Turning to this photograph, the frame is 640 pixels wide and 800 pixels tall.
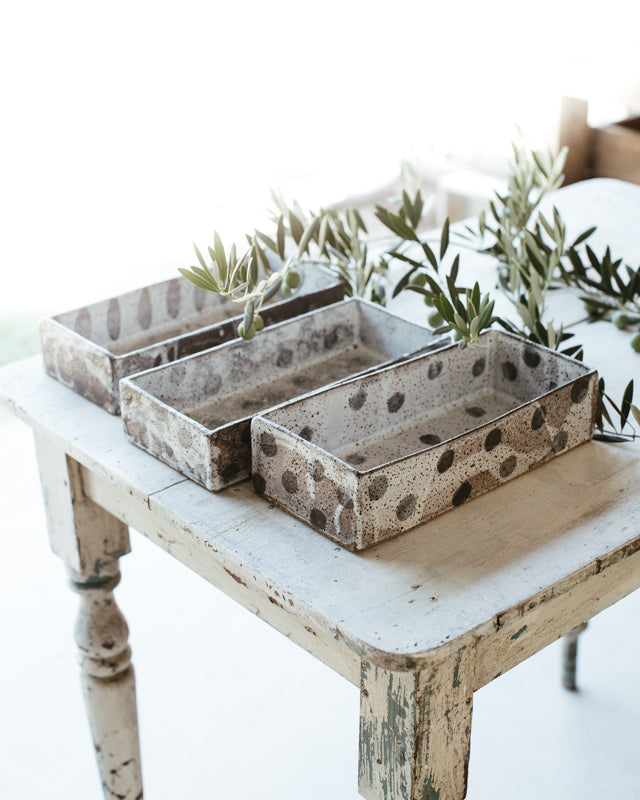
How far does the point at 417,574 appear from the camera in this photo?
0.91 meters

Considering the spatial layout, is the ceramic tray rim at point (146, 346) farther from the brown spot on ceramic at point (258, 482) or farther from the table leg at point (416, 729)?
the table leg at point (416, 729)

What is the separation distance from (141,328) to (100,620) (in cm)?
40

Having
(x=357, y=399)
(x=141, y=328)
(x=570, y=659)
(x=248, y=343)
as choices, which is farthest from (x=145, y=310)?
(x=570, y=659)

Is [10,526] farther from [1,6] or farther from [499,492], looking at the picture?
[499,492]

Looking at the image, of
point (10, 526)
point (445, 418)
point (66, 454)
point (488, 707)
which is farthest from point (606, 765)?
point (10, 526)

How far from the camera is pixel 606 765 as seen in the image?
5.93 feet

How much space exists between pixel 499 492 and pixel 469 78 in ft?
9.62

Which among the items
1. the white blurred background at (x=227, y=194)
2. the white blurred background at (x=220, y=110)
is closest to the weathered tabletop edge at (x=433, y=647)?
the white blurred background at (x=227, y=194)

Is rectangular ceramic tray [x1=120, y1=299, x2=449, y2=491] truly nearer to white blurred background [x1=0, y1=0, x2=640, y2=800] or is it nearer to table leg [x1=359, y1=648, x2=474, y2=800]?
table leg [x1=359, y1=648, x2=474, y2=800]

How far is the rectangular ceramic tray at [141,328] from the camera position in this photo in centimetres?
117

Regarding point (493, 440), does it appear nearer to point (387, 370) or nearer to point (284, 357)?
→ point (387, 370)

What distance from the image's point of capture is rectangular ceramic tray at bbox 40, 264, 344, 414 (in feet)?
3.83

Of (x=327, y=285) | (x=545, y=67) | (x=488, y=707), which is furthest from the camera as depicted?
(x=545, y=67)

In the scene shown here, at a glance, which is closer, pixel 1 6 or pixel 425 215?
pixel 1 6
